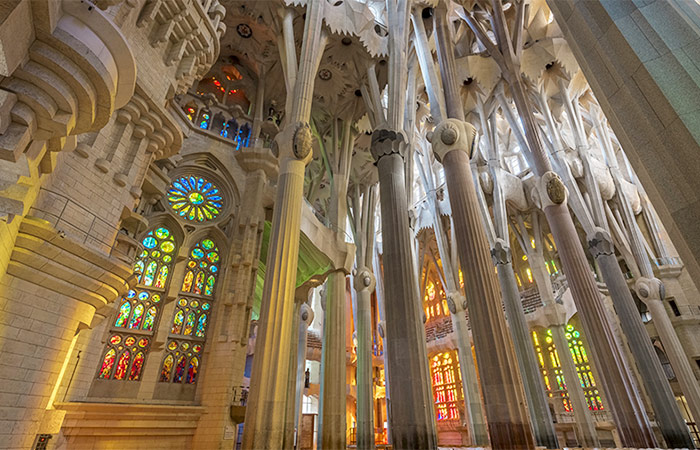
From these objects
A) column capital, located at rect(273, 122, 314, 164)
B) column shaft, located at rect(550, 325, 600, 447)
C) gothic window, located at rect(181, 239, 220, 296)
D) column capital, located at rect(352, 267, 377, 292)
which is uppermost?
column capital, located at rect(273, 122, 314, 164)

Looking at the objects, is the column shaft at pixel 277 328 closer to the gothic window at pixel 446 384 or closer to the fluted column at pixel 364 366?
the fluted column at pixel 364 366

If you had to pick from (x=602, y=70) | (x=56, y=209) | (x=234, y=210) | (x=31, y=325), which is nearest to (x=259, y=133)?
(x=234, y=210)

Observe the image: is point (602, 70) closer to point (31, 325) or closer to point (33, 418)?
point (31, 325)

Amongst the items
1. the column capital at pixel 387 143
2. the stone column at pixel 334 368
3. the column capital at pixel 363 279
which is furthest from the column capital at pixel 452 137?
the column capital at pixel 363 279

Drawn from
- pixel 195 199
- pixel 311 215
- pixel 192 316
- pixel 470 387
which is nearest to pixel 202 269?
pixel 192 316

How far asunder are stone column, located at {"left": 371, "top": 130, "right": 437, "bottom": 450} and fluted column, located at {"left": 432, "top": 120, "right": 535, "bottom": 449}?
1073mm

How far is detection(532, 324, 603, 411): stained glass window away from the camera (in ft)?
53.3

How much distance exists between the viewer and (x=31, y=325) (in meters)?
4.54

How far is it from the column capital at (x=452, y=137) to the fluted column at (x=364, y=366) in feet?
23.3

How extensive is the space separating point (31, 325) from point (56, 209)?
1.64m

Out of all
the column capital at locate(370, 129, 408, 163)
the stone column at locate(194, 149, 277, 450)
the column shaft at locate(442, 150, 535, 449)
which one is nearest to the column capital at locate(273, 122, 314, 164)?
the column capital at locate(370, 129, 408, 163)

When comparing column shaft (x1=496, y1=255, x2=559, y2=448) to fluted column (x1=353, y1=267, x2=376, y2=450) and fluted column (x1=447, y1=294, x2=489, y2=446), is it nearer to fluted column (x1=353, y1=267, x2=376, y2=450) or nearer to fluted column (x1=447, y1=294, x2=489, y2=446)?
fluted column (x1=447, y1=294, x2=489, y2=446)

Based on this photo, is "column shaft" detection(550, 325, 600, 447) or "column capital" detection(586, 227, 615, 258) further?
"column shaft" detection(550, 325, 600, 447)

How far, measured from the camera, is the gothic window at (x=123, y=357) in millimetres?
8436
